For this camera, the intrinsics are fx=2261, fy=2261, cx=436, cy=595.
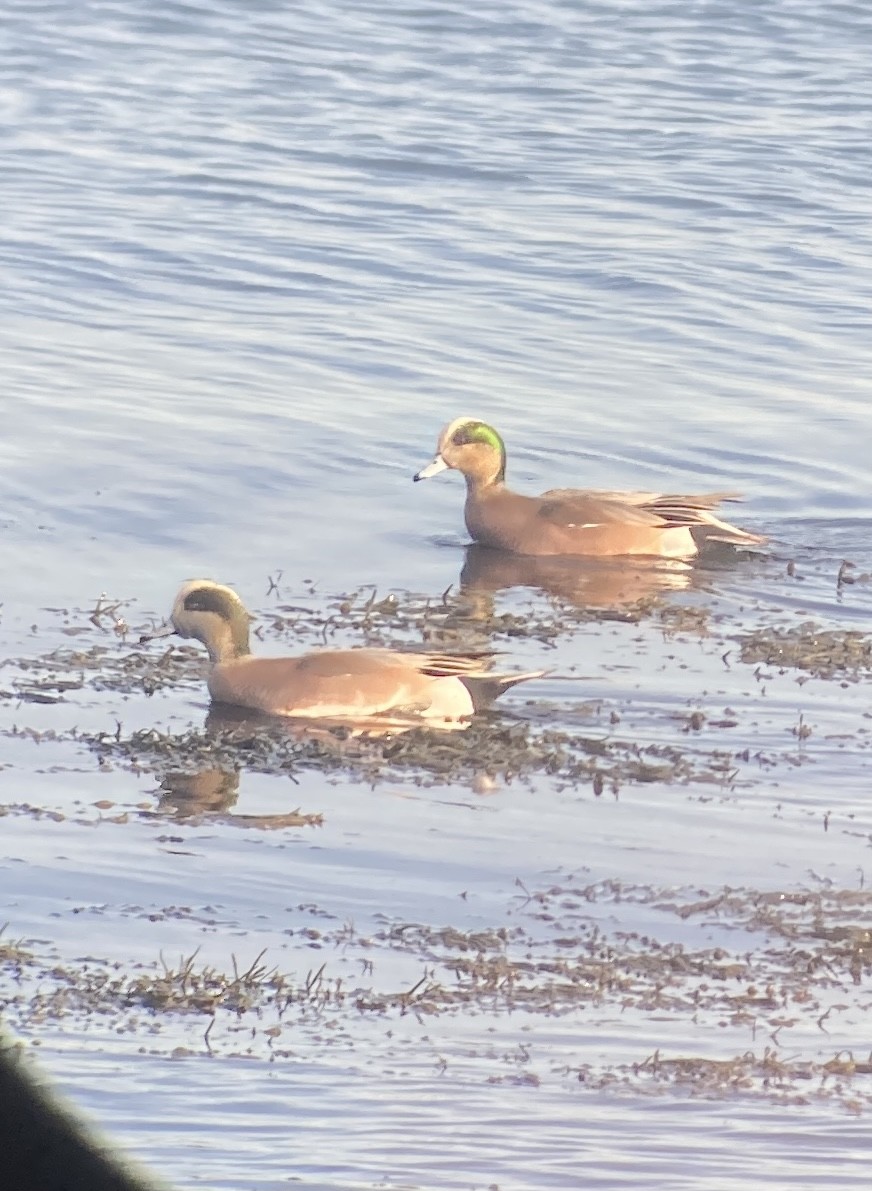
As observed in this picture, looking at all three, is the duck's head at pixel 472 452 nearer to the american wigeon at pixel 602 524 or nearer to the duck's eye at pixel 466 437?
the duck's eye at pixel 466 437

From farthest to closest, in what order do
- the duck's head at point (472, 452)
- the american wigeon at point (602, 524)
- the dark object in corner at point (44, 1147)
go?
the duck's head at point (472, 452)
the american wigeon at point (602, 524)
the dark object in corner at point (44, 1147)

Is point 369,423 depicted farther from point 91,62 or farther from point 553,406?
point 91,62

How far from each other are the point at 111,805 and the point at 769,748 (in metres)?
2.27

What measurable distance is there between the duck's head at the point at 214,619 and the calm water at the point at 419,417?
9.1 inches

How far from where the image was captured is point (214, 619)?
8117 mm

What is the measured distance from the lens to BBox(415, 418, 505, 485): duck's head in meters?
11.3

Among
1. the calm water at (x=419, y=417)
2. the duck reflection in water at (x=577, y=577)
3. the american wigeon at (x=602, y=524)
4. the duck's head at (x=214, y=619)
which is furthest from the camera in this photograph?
the american wigeon at (x=602, y=524)

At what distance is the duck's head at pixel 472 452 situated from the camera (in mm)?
11328

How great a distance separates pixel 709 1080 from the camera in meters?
4.83

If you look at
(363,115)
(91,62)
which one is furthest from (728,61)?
(91,62)

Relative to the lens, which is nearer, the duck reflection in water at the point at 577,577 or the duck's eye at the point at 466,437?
the duck reflection in water at the point at 577,577

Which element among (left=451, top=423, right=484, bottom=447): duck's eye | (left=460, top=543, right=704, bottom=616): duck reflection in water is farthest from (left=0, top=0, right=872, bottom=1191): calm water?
(left=451, top=423, right=484, bottom=447): duck's eye

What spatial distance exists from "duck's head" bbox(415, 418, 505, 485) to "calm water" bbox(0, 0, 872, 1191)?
44 centimetres

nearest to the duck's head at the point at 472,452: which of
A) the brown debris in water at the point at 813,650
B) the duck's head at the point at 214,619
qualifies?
the brown debris in water at the point at 813,650
